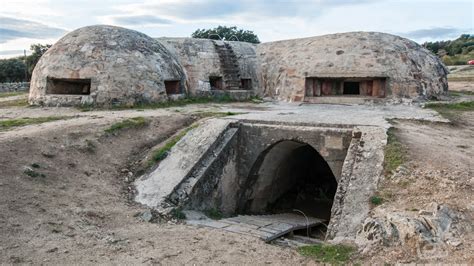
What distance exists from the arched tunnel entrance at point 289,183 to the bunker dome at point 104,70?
466 cm

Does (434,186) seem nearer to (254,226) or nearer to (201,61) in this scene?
(254,226)

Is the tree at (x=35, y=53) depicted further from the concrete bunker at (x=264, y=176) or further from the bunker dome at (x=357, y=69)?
the concrete bunker at (x=264, y=176)

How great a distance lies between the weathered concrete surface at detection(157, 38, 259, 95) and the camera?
1571cm

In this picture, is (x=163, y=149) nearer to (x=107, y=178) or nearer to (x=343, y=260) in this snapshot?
(x=107, y=178)

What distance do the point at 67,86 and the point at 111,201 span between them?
829 cm

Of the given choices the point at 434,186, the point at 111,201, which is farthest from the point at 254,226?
the point at 434,186

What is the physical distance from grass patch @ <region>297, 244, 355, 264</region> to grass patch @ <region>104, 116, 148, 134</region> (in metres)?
5.53

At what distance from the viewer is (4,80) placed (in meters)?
29.2

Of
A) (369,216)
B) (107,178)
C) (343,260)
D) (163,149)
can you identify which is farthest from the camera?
(163,149)

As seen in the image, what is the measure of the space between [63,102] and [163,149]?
17.6 feet

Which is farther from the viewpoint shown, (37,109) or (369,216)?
(37,109)

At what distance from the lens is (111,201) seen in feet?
23.9

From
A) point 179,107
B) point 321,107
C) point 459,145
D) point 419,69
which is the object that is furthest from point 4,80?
point 459,145

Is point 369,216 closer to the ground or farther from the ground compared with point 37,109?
closer to the ground
